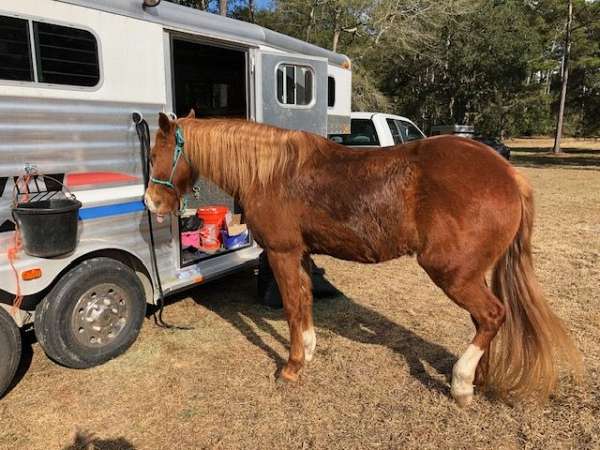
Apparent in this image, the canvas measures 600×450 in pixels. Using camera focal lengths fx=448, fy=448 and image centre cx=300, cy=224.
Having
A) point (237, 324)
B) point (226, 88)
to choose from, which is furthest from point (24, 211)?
point (226, 88)

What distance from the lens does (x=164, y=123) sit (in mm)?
2936

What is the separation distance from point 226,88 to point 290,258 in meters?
4.30

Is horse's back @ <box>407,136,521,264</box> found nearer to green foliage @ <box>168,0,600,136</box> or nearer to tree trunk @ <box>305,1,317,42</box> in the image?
green foliage @ <box>168,0,600,136</box>

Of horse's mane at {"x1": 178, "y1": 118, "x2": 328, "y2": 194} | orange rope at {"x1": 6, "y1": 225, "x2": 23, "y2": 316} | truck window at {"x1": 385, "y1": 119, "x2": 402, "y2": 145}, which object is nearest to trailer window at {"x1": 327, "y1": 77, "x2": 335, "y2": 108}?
truck window at {"x1": 385, "y1": 119, "x2": 402, "y2": 145}

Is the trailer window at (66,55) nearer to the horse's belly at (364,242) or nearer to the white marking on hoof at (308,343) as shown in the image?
the horse's belly at (364,242)

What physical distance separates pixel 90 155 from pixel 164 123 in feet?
2.00

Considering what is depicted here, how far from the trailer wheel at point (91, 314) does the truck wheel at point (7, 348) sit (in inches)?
7.6

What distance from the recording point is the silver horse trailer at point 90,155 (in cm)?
271

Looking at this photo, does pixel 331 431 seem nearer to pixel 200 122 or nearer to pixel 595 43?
pixel 200 122

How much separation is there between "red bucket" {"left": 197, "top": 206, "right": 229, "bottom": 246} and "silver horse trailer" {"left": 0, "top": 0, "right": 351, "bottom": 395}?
1.52 ft

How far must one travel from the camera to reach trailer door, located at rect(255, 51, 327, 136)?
4.40m

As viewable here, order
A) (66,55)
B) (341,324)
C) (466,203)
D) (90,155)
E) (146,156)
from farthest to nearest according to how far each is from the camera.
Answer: (341,324)
(146,156)
(90,155)
(66,55)
(466,203)

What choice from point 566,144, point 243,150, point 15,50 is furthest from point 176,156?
point 566,144

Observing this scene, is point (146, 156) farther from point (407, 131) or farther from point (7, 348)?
point (407, 131)
